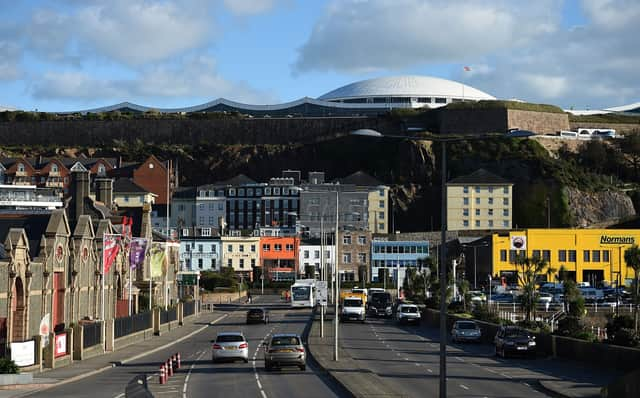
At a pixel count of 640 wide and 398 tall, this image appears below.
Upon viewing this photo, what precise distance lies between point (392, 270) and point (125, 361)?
114m

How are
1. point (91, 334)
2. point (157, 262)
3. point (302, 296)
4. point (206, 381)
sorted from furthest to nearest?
1. point (302, 296)
2. point (157, 262)
3. point (91, 334)
4. point (206, 381)

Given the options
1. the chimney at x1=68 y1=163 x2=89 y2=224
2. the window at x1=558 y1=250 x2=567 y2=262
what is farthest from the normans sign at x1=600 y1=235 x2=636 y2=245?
the chimney at x1=68 y1=163 x2=89 y2=224

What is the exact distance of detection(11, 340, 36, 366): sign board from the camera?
4969cm

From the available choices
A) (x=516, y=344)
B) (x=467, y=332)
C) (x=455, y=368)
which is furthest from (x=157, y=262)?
(x=455, y=368)

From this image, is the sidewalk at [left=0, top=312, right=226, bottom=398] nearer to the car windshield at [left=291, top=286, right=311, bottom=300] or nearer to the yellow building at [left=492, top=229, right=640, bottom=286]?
the car windshield at [left=291, top=286, right=311, bottom=300]

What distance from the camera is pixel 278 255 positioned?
17188 cm

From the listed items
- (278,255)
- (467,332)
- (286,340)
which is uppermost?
(278,255)

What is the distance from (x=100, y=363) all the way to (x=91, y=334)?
17.8ft

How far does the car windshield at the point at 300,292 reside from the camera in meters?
120

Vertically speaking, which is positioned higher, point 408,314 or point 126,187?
point 126,187

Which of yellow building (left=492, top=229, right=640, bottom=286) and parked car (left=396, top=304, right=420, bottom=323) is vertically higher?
yellow building (left=492, top=229, right=640, bottom=286)

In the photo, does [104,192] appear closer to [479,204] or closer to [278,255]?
[278,255]

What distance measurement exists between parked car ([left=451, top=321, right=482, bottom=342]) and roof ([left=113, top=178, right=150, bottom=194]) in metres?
120

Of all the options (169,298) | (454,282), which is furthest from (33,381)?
(454,282)
